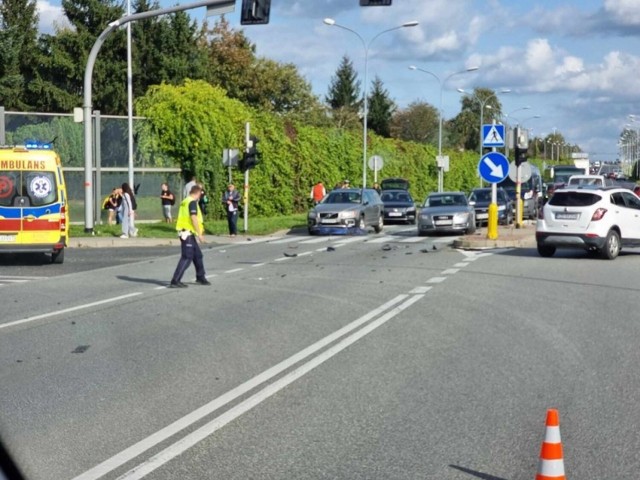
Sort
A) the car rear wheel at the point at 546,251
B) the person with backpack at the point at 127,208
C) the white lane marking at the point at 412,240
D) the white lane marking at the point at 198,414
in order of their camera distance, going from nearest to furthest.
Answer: the white lane marking at the point at 198,414, the car rear wheel at the point at 546,251, the person with backpack at the point at 127,208, the white lane marking at the point at 412,240

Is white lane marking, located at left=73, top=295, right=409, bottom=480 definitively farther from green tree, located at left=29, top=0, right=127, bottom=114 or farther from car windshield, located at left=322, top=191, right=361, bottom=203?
green tree, located at left=29, top=0, right=127, bottom=114

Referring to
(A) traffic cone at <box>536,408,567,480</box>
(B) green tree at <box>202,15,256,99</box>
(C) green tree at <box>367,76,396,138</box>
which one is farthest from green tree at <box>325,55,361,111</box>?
(A) traffic cone at <box>536,408,567,480</box>

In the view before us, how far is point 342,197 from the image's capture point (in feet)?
118

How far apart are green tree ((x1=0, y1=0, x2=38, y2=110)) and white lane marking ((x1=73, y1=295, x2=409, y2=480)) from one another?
53621 millimetres

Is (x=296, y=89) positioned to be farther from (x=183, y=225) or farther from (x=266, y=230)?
(x=183, y=225)

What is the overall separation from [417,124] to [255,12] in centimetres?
10253

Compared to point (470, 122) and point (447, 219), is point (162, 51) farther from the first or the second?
point (470, 122)

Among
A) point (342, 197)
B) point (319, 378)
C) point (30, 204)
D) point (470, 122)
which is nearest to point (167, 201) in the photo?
point (342, 197)

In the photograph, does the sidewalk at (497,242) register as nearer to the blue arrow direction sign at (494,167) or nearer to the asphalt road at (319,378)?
the blue arrow direction sign at (494,167)

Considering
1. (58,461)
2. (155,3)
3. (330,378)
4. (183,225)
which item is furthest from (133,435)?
(155,3)

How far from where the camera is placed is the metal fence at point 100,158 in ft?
115

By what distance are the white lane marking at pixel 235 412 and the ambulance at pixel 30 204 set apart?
38.9 feet

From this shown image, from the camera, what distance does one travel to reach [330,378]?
8.91m

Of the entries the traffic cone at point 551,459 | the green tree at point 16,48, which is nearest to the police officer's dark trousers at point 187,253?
the traffic cone at point 551,459
